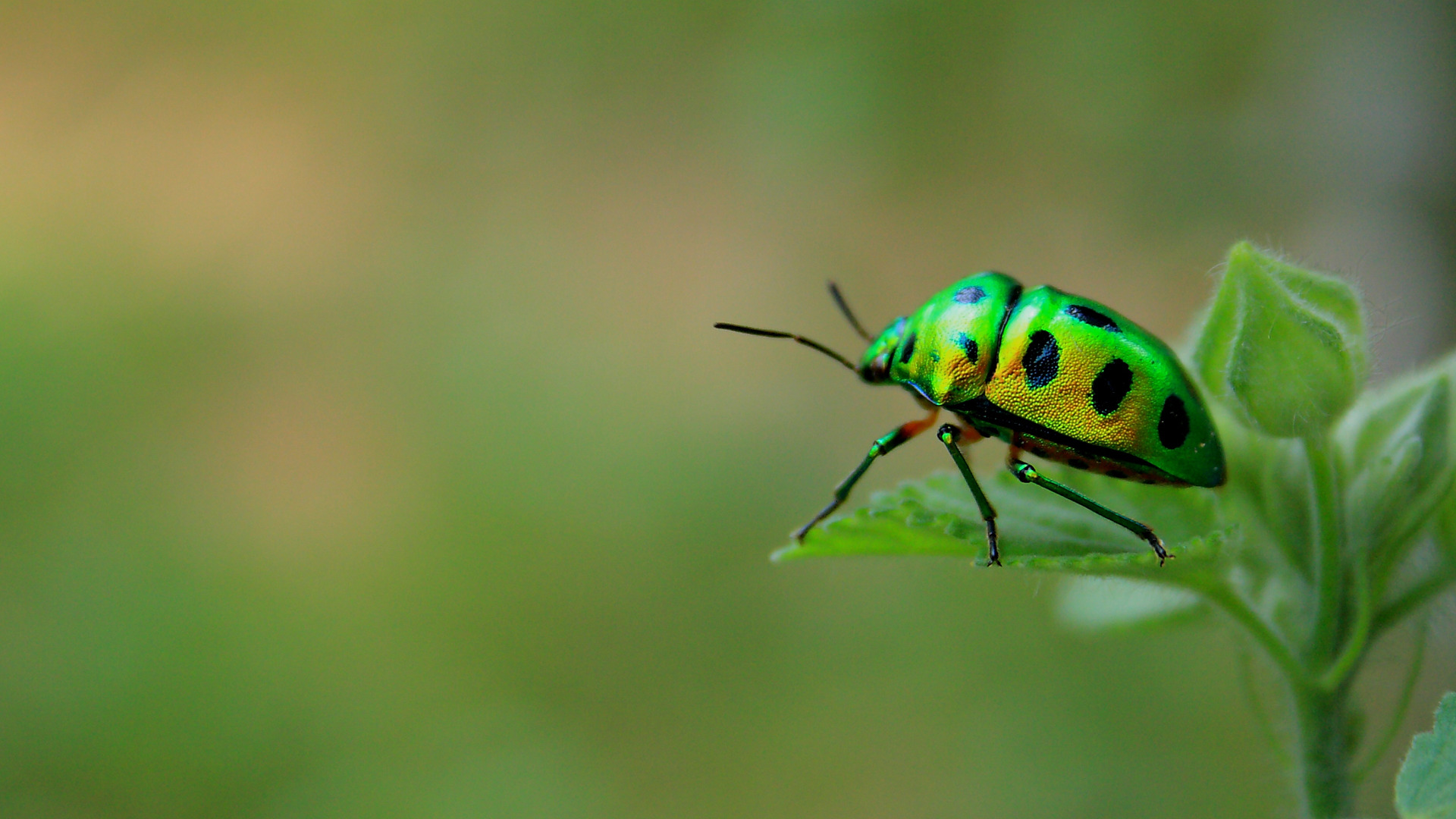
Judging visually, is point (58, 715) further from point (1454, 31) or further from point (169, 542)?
point (1454, 31)

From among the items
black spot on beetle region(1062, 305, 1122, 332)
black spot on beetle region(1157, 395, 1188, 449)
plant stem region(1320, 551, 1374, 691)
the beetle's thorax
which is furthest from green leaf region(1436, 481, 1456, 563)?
the beetle's thorax

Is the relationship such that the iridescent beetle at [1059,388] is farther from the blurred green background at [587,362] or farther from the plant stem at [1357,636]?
the blurred green background at [587,362]

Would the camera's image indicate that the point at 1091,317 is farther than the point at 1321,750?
Yes

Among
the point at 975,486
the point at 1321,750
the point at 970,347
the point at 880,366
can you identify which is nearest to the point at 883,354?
the point at 880,366

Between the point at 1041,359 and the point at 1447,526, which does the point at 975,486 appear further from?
the point at 1447,526

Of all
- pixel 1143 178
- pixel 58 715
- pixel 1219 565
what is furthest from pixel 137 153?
pixel 1219 565

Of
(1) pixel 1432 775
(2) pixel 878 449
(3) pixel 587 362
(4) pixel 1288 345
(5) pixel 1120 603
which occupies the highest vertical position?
(4) pixel 1288 345
